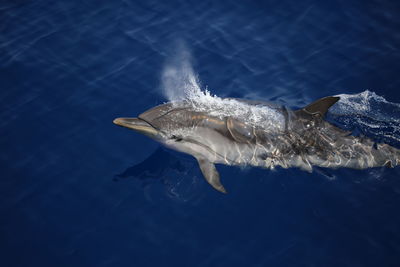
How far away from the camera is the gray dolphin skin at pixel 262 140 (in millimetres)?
9531

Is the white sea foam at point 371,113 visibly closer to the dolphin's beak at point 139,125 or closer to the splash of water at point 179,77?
the splash of water at point 179,77

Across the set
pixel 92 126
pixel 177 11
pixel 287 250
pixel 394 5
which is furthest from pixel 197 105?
pixel 394 5

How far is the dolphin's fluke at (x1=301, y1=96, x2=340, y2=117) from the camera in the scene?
30.8 ft

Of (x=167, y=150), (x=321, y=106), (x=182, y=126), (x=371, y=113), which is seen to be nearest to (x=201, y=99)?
(x=182, y=126)

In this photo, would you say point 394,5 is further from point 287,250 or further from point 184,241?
point 184,241

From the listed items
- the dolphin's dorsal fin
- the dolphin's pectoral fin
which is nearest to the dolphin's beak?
the dolphin's pectoral fin

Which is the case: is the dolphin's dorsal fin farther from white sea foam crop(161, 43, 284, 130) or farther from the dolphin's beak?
the dolphin's beak

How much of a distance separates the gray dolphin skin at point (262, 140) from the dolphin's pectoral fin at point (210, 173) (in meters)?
0.03

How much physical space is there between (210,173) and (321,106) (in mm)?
3438

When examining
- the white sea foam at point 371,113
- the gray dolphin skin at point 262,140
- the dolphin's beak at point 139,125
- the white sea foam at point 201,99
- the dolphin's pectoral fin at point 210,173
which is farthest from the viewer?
the white sea foam at point 371,113

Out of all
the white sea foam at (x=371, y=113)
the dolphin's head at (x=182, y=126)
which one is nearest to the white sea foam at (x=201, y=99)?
the dolphin's head at (x=182, y=126)

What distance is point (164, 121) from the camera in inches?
372

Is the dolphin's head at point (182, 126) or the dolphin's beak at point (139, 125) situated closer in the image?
the dolphin's beak at point (139, 125)

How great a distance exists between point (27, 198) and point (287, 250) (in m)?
6.71
